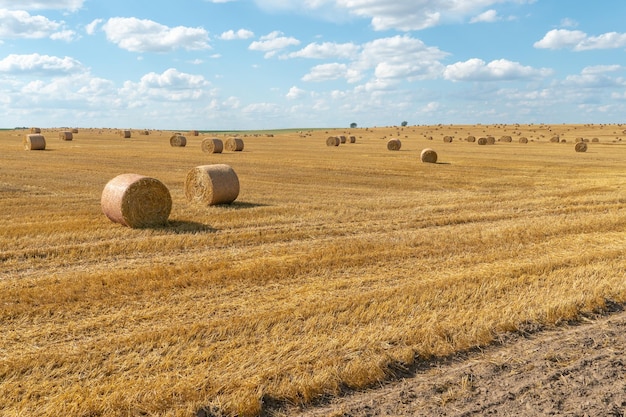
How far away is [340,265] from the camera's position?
10055 mm

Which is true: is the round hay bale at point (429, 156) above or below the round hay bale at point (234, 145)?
below

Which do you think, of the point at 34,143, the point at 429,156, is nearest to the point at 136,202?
the point at 429,156

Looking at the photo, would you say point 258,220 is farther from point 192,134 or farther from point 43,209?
point 192,134

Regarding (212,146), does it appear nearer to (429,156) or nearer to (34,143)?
(34,143)

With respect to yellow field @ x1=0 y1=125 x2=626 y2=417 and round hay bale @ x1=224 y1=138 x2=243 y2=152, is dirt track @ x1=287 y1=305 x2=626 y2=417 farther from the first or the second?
round hay bale @ x1=224 y1=138 x2=243 y2=152

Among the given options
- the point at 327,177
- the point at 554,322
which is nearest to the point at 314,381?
the point at 554,322

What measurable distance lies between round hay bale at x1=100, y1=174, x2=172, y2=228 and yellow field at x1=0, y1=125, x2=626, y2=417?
0.38 metres

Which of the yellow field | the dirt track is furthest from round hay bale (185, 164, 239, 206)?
the dirt track

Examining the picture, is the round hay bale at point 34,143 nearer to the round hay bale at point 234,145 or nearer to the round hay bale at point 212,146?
the round hay bale at point 212,146

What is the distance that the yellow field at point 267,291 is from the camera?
5652mm

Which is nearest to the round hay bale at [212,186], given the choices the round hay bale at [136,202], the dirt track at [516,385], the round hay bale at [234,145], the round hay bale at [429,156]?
the round hay bale at [136,202]

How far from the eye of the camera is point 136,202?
43.6 feet

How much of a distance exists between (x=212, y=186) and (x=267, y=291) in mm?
8184

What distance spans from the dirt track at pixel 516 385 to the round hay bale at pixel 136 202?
8.92 m
